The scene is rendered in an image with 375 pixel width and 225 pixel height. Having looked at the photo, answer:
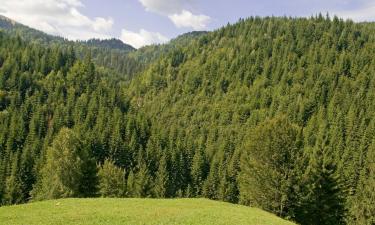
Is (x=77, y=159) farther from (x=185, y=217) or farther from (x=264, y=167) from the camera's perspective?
(x=185, y=217)

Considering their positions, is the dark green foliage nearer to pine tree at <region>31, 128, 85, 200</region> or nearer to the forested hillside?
the forested hillside

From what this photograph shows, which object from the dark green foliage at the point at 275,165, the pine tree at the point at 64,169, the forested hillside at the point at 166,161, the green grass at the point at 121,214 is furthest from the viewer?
the pine tree at the point at 64,169

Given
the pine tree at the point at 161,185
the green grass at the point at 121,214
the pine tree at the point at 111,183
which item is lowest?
the pine tree at the point at 161,185

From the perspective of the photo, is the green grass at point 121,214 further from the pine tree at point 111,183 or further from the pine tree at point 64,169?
the pine tree at point 111,183

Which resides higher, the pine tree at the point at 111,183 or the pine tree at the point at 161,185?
the pine tree at the point at 111,183

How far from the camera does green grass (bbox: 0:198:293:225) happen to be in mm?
33562

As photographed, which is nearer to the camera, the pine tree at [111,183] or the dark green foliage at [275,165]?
the dark green foliage at [275,165]

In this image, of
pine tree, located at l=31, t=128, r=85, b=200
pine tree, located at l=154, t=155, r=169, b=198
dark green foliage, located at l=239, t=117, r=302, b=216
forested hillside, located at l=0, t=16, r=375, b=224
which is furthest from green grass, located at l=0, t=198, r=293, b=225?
pine tree, located at l=154, t=155, r=169, b=198

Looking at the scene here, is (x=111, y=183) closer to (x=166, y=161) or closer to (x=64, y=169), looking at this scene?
(x=64, y=169)

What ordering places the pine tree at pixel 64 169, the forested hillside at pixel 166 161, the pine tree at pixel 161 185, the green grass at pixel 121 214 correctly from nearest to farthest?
1. the green grass at pixel 121 214
2. the forested hillside at pixel 166 161
3. the pine tree at pixel 64 169
4. the pine tree at pixel 161 185

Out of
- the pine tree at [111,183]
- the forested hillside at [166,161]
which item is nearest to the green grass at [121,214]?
the forested hillside at [166,161]

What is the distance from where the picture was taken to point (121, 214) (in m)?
36.2

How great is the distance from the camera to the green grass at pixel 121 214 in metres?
33.6

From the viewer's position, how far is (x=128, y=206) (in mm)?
41562
